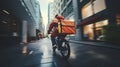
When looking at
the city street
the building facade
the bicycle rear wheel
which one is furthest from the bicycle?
the building facade

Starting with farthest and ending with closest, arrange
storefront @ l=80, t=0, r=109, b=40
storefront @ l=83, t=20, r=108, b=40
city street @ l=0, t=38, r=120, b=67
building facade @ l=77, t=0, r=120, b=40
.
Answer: storefront @ l=83, t=20, r=108, b=40
storefront @ l=80, t=0, r=109, b=40
building facade @ l=77, t=0, r=120, b=40
city street @ l=0, t=38, r=120, b=67

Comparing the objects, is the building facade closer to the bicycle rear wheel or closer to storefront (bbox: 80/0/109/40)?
storefront (bbox: 80/0/109/40)

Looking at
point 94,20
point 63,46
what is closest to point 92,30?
point 94,20

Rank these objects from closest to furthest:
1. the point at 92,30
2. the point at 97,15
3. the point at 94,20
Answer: the point at 94,20 → the point at 97,15 → the point at 92,30

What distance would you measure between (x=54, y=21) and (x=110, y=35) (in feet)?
27.7

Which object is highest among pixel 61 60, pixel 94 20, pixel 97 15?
pixel 97 15

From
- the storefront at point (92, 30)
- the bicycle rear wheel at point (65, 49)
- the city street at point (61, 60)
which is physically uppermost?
the storefront at point (92, 30)

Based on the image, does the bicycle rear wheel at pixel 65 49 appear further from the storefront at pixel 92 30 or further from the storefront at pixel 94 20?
the storefront at pixel 92 30

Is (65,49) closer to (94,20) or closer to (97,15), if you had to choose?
(94,20)

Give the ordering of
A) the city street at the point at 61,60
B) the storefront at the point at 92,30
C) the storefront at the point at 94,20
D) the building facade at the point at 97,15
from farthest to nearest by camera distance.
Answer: the storefront at the point at 92,30
the storefront at the point at 94,20
the building facade at the point at 97,15
the city street at the point at 61,60

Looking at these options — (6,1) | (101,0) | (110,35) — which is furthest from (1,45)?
(101,0)

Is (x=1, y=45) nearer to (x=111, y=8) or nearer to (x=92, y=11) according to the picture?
(x=111, y=8)

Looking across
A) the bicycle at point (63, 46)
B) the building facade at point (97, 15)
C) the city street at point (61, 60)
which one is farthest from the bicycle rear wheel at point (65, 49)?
the building facade at point (97, 15)

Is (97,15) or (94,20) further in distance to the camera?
(97,15)
